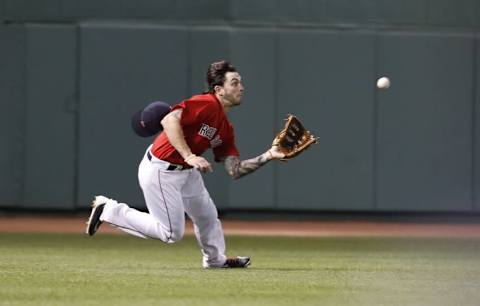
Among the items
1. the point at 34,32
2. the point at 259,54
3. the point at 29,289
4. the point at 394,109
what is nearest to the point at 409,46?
the point at 394,109

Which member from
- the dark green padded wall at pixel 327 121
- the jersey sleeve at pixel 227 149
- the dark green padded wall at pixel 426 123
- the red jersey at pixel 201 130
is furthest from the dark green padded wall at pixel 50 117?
the jersey sleeve at pixel 227 149

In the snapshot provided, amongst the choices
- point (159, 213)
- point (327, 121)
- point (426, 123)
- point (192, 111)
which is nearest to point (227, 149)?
point (192, 111)

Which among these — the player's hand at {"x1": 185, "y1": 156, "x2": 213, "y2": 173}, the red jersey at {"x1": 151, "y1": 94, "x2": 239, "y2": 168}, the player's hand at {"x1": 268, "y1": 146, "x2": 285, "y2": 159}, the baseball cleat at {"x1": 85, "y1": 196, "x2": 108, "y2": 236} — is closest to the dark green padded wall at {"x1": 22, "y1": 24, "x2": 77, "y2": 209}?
the baseball cleat at {"x1": 85, "y1": 196, "x2": 108, "y2": 236}

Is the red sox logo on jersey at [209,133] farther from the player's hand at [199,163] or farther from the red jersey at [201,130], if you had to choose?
the player's hand at [199,163]

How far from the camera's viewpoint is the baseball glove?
26.8ft

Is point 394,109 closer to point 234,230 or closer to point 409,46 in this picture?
point 409,46

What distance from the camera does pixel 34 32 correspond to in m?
16.4

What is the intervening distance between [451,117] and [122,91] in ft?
15.5

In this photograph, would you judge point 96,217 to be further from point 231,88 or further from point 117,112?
point 117,112

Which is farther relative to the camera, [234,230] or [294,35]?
[294,35]

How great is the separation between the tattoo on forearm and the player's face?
16.8 inches

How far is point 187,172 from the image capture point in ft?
27.6

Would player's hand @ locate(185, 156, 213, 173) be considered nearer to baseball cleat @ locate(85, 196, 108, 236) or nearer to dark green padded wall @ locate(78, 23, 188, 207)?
baseball cleat @ locate(85, 196, 108, 236)

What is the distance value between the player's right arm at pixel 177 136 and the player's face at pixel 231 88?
16.8 inches
